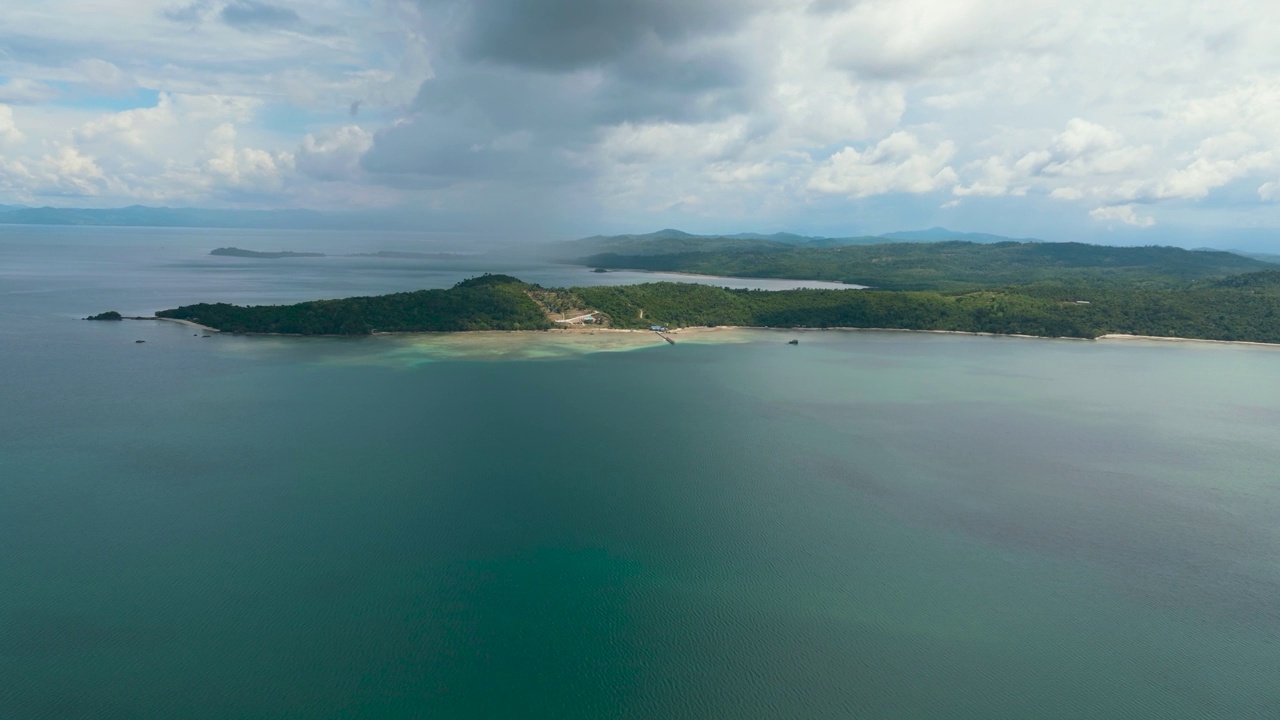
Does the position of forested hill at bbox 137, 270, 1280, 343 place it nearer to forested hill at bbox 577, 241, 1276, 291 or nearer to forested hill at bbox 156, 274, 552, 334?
forested hill at bbox 156, 274, 552, 334

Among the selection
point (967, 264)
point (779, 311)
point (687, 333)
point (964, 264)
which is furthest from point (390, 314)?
point (967, 264)

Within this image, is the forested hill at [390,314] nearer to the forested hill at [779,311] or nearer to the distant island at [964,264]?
the forested hill at [779,311]

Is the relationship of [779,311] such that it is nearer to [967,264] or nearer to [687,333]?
[687,333]

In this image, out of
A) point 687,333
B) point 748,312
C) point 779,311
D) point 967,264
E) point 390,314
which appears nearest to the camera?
point 390,314

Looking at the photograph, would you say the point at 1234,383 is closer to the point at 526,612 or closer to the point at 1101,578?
the point at 1101,578

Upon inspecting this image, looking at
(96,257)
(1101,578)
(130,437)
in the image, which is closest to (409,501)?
(130,437)

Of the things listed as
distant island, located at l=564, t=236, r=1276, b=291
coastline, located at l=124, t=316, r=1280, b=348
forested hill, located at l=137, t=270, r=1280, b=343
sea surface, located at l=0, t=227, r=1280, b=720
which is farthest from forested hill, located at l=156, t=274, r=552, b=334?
distant island, located at l=564, t=236, r=1276, b=291
